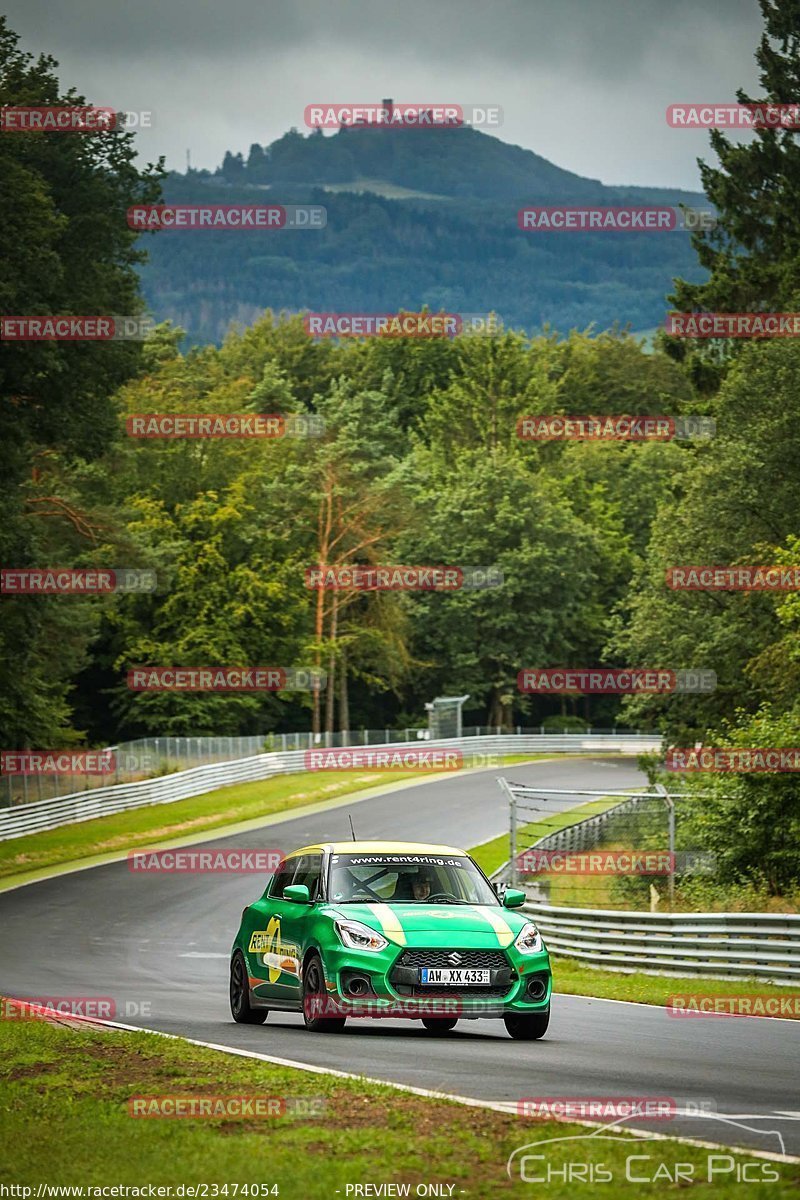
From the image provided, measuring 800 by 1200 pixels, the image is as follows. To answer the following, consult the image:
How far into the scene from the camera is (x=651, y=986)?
22203 millimetres

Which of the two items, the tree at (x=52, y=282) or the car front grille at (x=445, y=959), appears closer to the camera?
the car front grille at (x=445, y=959)

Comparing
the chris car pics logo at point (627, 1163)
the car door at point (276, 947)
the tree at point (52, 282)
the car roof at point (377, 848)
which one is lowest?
the car door at point (276, 947)

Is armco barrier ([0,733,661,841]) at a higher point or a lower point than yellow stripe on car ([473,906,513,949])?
lower

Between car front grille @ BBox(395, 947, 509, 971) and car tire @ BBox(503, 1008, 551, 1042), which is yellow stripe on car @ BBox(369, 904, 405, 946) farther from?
car tire @ BBox(503, 1008, 551, 1042)

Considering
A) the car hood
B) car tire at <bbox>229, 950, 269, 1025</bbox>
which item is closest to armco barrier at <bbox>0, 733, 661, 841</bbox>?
car tire at <bbox>229, 950, 269, 1025</bbox>

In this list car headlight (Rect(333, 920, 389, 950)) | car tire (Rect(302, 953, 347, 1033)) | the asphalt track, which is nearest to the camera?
the asphalt track

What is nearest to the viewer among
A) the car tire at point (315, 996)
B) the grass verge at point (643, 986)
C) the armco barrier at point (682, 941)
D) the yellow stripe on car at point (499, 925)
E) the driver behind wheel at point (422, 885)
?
the yellow stripe on car at point (499, 925)

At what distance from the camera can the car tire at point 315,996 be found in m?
14.2

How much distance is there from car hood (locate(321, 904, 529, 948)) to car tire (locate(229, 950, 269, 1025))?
1980mm

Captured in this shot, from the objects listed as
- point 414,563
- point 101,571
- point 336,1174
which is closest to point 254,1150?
point 336,1174

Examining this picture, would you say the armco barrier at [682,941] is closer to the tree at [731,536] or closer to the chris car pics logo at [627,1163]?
the chris car pics logo at [627,1163]

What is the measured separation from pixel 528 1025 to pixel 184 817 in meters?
42.3

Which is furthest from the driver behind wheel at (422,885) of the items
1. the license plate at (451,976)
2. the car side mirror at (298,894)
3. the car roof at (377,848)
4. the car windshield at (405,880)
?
the license plate at (451,976)

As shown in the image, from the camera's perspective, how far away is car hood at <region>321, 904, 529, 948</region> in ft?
45.4
